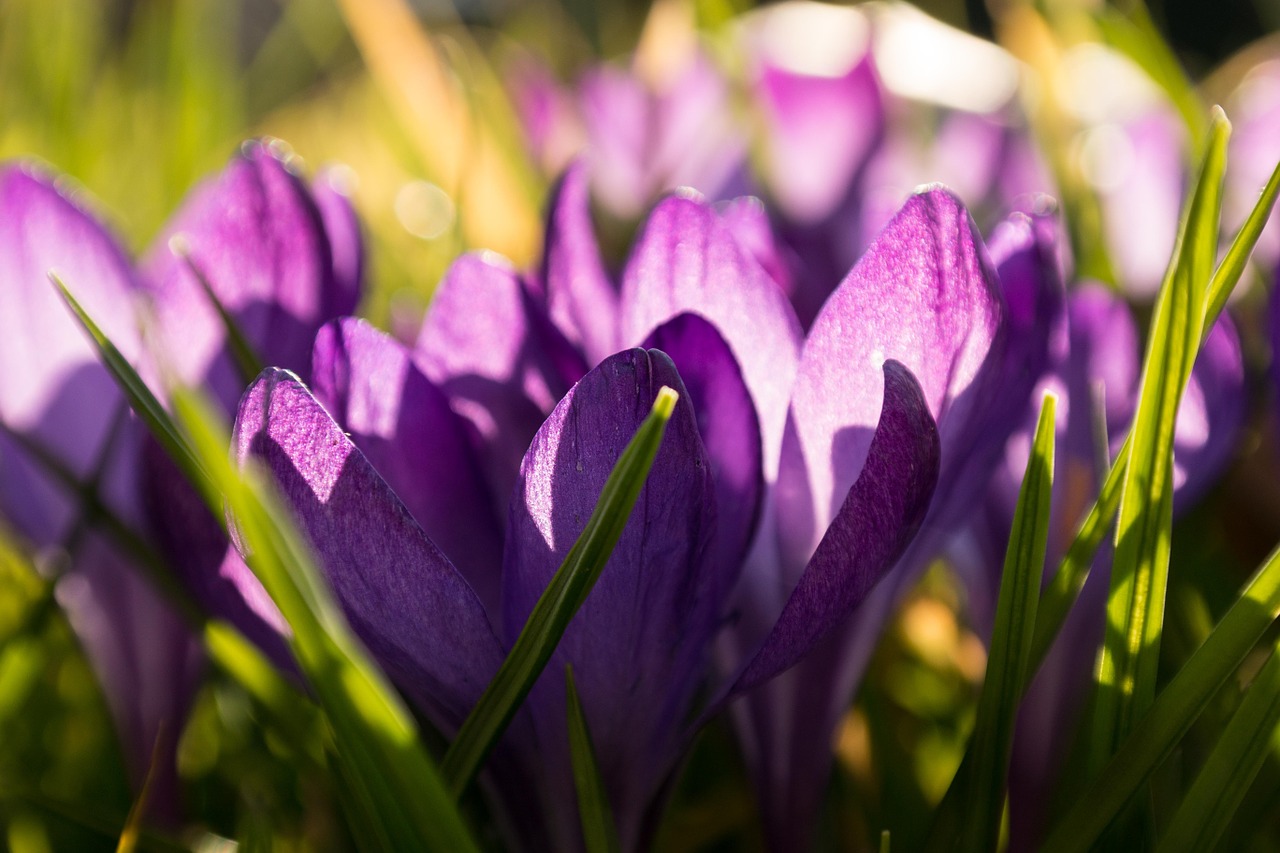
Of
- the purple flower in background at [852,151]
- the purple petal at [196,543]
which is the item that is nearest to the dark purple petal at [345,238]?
the purple petal at [196,543]

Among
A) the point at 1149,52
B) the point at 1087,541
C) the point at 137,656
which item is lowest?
the point at 137,656

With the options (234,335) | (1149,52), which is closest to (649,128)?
(1149,52)

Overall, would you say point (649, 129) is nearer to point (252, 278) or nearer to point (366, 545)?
point (252, 278)

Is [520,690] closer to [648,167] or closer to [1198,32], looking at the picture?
[648,167]

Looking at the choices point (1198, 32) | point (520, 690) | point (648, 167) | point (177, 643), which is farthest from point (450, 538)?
point (1198, 32)

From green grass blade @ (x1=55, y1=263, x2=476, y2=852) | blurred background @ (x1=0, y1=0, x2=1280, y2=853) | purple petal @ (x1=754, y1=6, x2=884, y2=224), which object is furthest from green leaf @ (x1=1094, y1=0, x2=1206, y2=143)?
green grass blade @ (x1=55, y1=263, x2=476, y2=852)

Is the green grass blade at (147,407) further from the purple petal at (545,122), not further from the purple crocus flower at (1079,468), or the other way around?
the purple petal at (545,122)

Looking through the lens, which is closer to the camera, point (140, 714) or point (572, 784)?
point (572, 784)
